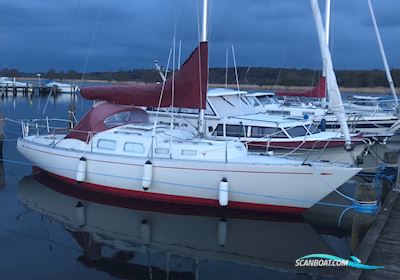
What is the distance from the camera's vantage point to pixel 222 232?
523 inches

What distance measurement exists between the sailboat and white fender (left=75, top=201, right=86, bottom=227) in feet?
2.27

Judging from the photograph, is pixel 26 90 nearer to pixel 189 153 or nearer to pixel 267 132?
pixel 267 132

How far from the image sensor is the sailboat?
13.4 meters

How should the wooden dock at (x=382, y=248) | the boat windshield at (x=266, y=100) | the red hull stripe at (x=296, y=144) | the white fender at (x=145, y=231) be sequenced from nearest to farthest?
the wooden dock at (x=382, y=248), the white fender at (x=145, y=231), the red hull stripe at (x=296, y=144), the boat windshield at (x=266, y=100)

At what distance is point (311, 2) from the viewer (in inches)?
561

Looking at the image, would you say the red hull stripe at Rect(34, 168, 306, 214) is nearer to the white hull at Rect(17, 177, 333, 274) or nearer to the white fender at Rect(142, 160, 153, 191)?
the white hull at Rect(17, 177, 333, 274)

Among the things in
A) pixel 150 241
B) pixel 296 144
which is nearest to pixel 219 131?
pixel 296 144

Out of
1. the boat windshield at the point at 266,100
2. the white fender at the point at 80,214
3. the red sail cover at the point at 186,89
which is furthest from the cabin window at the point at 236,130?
the boat windshield at the point at 266,100

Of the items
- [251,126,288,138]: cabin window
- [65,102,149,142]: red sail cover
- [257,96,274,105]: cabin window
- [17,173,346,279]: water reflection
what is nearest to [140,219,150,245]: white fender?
[17,173,346,279]: water reflection

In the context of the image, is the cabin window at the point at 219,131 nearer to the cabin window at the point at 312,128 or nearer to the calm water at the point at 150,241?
the cabin window at the point at 312,128

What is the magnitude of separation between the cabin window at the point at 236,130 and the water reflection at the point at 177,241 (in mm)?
4930

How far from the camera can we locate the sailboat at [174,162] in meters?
13.4

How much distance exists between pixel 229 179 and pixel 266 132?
538cm

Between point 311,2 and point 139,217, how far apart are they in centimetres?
798
